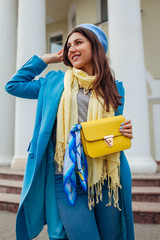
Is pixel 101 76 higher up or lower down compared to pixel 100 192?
higher up

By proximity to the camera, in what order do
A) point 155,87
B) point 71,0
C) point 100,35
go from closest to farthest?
point 100,35 < point 155,87 < point 71,0

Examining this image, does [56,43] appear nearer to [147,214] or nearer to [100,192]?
[147,214]

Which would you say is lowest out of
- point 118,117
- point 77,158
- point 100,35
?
point 77,158

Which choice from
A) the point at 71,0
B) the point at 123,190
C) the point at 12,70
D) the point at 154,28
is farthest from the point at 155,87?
the point at 123,190

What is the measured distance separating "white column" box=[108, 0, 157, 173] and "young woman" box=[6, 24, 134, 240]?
3048mm

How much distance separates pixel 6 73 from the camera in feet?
22.6

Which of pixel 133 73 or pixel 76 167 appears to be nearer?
pixel 76 167

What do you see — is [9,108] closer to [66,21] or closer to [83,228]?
[66,21]

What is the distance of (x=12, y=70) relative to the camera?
7.07 metres

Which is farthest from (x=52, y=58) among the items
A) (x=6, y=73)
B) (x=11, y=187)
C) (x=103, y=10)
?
(x=103, y=10)

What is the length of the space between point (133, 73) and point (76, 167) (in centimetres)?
357

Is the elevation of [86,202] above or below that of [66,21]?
below

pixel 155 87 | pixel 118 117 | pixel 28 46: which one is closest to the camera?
pixel 118 117

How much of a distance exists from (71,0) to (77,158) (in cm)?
944
